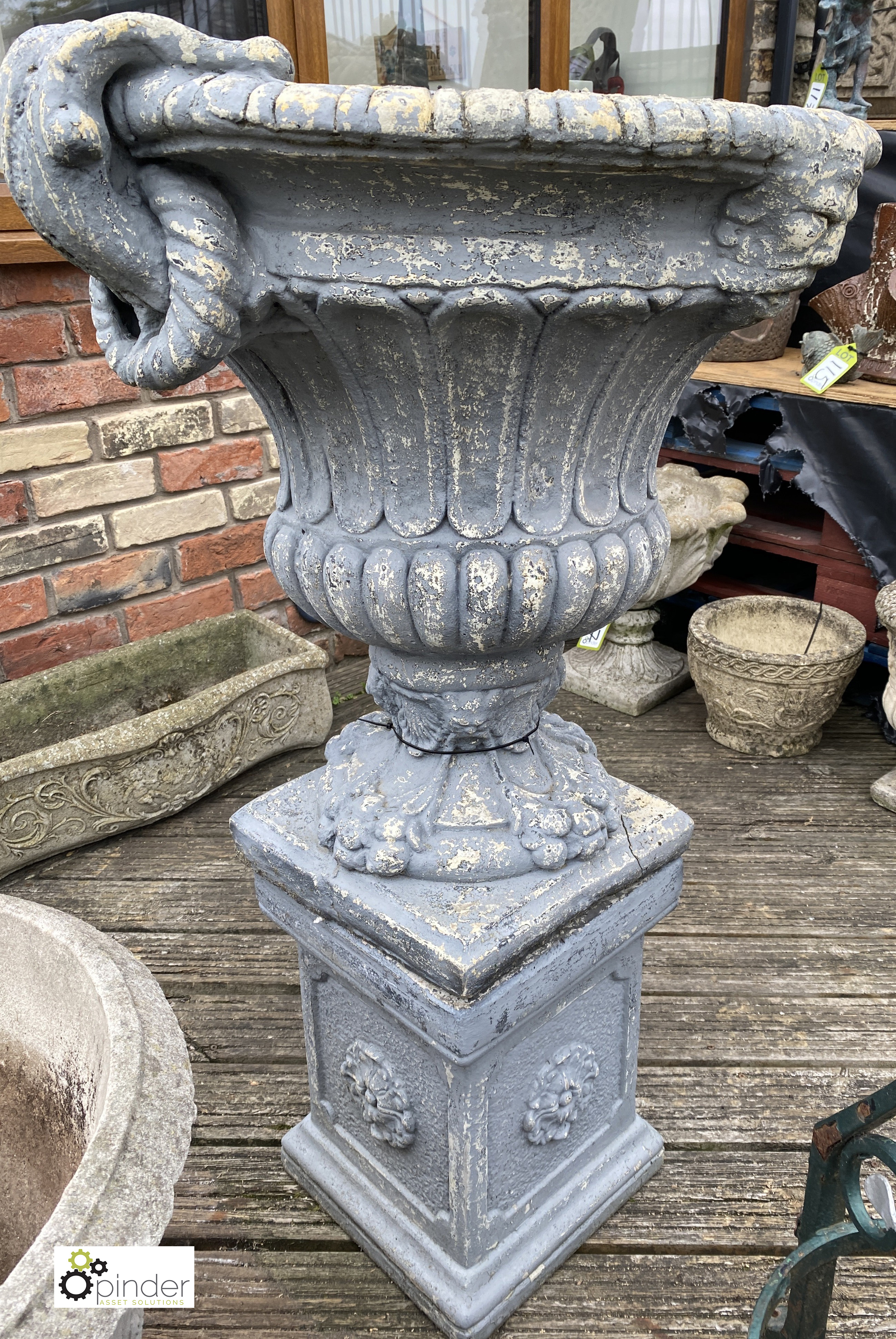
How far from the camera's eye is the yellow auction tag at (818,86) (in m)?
2.93

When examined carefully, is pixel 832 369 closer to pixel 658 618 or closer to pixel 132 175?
pixel 658 618

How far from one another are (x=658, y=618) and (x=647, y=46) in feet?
7.43

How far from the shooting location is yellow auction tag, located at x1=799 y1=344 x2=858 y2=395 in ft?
8.93

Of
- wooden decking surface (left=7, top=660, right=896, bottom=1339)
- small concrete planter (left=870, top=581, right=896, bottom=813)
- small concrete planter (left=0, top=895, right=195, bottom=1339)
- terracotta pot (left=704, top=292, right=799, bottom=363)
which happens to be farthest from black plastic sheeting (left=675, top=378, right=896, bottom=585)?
small concrete planter (left=0, top=895, right=195, bottom=1339)

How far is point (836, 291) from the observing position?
2.89 metres

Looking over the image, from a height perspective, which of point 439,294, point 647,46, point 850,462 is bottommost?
point 850,462

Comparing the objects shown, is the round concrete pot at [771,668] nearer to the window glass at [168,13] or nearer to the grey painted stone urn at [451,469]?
the grey painted stone urn at [451,469]

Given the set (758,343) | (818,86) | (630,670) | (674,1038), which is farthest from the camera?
(758,343)

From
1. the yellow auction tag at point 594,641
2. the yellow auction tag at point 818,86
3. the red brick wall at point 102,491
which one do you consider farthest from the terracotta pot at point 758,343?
the red brick wall at point 102,491

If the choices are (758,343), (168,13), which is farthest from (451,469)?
(758,343)

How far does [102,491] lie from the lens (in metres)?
2.59

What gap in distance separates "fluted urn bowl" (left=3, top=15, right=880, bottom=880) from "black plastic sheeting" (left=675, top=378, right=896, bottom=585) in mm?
1696

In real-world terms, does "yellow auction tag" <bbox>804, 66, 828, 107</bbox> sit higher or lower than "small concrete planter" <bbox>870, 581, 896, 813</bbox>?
higher

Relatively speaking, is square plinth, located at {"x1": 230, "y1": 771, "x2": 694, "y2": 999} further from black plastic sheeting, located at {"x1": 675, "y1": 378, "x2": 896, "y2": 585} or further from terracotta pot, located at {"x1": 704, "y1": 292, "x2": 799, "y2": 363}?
terracotta pot, located at {"x1": 704, "y1": 292, "x2": 799, "y2": 363}
